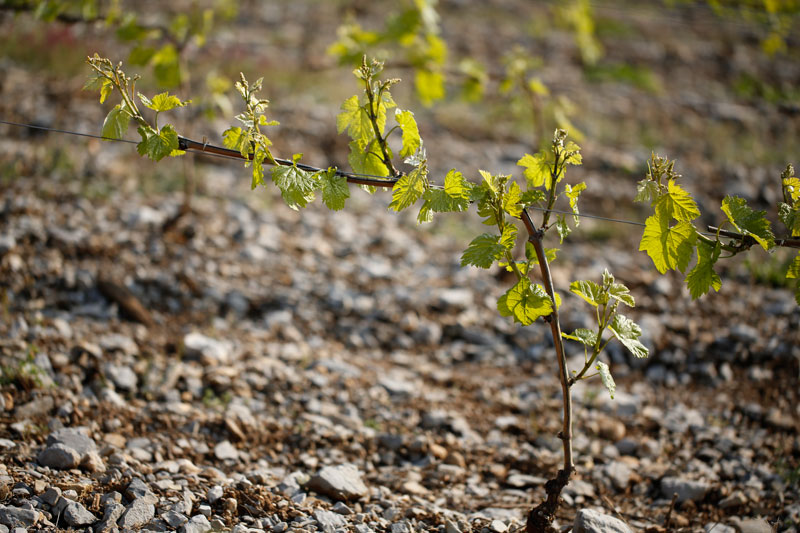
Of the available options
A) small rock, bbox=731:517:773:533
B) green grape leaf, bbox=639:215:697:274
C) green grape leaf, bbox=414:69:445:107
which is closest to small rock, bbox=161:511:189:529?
green grape leaf, bbox=639:215:697:274

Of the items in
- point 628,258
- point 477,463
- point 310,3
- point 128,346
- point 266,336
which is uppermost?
point 310,3

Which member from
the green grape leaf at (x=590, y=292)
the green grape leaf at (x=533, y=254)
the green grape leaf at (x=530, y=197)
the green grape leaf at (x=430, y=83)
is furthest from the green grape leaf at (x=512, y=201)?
the green grape leaf at (x=430, y=83)

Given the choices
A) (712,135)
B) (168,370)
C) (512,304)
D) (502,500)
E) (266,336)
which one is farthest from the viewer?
(712,135)

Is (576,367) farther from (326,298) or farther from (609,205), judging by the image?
(609,205)

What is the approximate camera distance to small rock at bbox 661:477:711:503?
2678mm

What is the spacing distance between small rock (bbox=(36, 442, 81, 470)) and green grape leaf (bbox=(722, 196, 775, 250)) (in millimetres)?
2499

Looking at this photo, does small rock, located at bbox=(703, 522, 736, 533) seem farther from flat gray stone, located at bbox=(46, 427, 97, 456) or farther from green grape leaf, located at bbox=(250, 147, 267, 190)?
flat gray stone, located at bbox=(46, 427, 97, 456)

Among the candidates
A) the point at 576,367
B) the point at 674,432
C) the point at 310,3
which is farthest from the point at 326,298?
the point at 310,3

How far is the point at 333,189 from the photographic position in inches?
77.0

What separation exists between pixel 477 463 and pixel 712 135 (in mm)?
6598

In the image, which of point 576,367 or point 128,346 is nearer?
point 128,346

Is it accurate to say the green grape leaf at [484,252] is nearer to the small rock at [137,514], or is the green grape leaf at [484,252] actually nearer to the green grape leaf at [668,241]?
the green grape leaf at [668,241]

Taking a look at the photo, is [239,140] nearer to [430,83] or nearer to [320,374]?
[320,374]

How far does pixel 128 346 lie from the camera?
3.27 m
